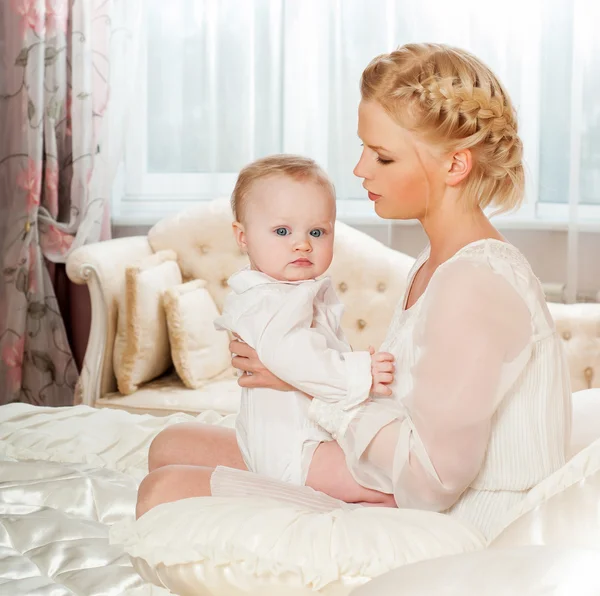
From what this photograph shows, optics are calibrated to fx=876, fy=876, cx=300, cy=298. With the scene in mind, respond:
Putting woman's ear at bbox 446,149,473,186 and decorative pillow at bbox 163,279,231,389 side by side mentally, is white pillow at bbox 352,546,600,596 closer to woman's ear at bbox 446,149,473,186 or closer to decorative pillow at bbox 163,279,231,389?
woman's ear at bbox 446,149,473,186

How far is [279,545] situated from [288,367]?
360mm

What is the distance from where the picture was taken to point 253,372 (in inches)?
58.0

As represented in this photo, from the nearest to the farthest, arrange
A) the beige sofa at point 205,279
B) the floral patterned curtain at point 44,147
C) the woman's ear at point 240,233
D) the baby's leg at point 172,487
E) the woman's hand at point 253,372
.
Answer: the baby's leg at point 172,487, the woman's hand at point 253,372, the woman's ear at point 240,233, the beige sofa at point 205,279, the floral patterned curtain at point 44,147

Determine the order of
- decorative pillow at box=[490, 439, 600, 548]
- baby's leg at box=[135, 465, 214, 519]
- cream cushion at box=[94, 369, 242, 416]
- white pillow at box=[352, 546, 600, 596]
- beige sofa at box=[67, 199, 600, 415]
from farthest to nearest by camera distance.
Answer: beige sofa at box=[67, 199, 600, 415]
cream cushion at box=[94, 369, 242, 416]
baby's leg at box=[135, 465, 214, 519]
decorative pillow at box=[490, 439, 600, 548]
white pillow at box=[352, 546, 600, 596]

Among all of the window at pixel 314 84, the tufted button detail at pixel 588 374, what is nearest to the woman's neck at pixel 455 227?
the tufted button detail at pixel 588 374

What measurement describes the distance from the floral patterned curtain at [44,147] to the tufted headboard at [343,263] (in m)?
0.41

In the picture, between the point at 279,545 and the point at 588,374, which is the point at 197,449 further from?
the point at 588,374

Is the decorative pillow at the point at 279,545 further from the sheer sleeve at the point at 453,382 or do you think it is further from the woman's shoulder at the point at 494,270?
the woman's shoulder at the point at 494,270

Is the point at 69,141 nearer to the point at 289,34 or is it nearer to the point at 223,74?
the point at 223,74

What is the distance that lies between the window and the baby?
203cm

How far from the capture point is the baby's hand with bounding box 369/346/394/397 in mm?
1326

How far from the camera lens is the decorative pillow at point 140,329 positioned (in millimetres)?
3154

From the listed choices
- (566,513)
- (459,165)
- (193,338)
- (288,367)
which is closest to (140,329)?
(193,338)

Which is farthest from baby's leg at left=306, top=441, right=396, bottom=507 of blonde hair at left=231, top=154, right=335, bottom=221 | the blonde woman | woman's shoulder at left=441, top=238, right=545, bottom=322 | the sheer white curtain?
the sheer white curtain
